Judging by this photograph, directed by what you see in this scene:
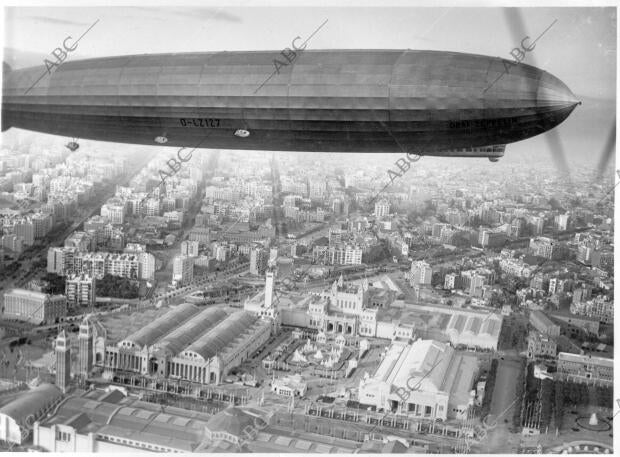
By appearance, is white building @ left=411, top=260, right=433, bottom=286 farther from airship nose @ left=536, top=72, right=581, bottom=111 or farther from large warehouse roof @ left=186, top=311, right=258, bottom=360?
airship nose @ left=536, top=72, right=581, bottom=111

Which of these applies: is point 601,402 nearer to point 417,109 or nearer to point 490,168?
point 490,168

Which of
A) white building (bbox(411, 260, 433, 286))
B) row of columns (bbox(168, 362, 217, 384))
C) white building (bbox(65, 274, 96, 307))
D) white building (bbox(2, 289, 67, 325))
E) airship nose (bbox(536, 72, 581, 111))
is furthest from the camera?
white building (bbox(411, 260, 433, 286))

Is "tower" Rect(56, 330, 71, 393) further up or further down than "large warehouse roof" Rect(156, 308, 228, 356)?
further down

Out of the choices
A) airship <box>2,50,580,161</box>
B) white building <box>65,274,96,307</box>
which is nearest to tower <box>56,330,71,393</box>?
white building <box>65,274,96,307</box>

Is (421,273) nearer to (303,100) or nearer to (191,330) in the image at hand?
(191,330)

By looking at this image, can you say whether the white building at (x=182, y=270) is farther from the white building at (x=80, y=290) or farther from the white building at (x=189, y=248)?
the white building at (x=80, y=290)

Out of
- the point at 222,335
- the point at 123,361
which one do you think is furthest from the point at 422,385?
the point at 123,361

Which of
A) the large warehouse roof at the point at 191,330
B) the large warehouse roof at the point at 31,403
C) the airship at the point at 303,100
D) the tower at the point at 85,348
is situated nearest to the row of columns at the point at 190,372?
the large warehouse roof at the point at 191,330
